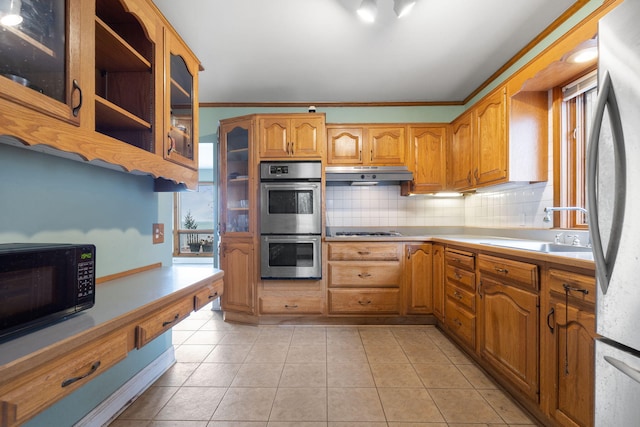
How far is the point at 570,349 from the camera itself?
Answer: 4.03 ft

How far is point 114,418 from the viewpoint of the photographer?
4.93 ft

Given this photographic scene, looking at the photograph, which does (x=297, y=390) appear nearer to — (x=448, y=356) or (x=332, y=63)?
(x=448, y=356)

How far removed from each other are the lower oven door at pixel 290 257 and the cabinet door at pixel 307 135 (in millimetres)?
904

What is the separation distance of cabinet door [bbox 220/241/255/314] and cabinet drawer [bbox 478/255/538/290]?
2.07 metres

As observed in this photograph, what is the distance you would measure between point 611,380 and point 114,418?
2.18 meters

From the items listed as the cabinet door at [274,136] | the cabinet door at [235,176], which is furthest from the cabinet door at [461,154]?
the cabinet door at [235,176]

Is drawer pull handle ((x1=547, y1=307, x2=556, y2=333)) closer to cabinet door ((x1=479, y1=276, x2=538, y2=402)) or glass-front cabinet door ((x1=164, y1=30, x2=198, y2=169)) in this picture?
cabinet door ((x1=479, y1=276, x2=538, y2=402))

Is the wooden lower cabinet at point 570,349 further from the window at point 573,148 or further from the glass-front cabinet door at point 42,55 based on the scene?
the glass-front cabinet door at point 42,55

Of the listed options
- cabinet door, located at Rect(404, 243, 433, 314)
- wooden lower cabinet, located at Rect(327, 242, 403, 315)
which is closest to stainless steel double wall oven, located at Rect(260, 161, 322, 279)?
wooden lower cabinet, located at Rect(327, 242, 403, 315)

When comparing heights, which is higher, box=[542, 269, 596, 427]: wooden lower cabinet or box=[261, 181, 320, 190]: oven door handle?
box=[261, 181, 320, 190]: oven door handle

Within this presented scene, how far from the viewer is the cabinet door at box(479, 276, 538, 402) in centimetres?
146

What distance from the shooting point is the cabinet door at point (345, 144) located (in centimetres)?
309

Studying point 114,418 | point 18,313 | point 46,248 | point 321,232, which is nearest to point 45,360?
point 18,313

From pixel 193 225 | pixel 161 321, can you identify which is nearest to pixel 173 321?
pixel 161 321
